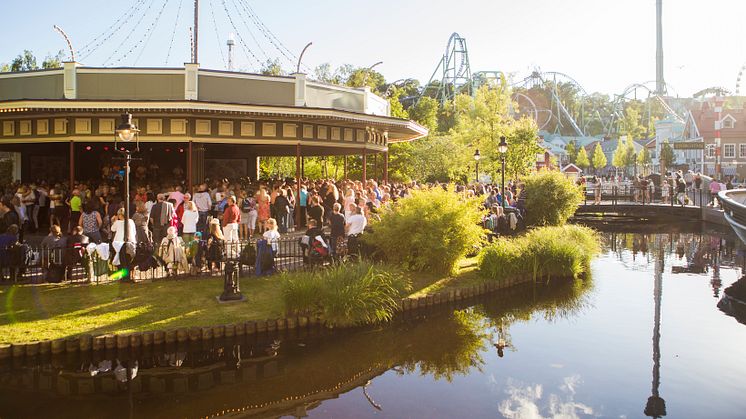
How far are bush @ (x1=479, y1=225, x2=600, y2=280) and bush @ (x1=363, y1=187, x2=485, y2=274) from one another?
3.84 feet

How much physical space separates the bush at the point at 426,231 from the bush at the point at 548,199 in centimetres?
1161

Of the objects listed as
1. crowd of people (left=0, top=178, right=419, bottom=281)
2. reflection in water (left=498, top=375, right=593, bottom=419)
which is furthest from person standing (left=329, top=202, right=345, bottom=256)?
reflection in water (left=498, top=375, right=593, bottom=419)

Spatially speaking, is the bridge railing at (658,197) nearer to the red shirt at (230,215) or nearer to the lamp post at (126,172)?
the red shirt at (230,215)

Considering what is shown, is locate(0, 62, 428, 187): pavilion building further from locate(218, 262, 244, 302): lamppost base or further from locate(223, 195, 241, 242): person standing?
locate(218, 262, 244, 302): lamppost base

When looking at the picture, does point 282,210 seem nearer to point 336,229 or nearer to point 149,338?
point 336,229

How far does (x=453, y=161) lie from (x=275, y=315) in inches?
1416

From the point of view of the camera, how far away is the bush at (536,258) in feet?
54.9

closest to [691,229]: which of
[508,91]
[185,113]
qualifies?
[508,91]

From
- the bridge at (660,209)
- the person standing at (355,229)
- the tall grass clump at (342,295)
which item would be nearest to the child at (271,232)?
the tall grass clump at (342,295)

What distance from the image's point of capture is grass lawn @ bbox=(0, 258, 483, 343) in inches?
431

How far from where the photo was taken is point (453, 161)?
153ft

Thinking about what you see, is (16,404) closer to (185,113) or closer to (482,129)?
(185,113)

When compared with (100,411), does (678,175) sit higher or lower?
higher

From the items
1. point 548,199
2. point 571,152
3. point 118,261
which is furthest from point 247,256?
point 571,152
